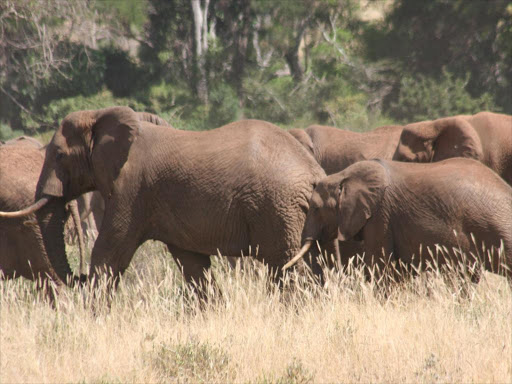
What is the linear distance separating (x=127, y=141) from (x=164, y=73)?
22.2 meters

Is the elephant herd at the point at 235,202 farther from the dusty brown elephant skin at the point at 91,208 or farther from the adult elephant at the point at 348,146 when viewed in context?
the dusty brown elephant skin at the point at 91,208

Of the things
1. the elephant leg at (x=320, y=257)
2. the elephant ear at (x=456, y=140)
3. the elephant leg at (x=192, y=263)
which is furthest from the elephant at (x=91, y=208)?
the elephant leg at (x=320, y=257)

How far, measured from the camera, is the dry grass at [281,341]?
5.07m

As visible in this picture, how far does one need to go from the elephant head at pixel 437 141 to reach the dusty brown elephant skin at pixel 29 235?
14.6 ft

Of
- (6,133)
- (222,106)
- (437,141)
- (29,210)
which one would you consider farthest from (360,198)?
(222,106)

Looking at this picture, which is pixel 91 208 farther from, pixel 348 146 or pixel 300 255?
pixel 300 255

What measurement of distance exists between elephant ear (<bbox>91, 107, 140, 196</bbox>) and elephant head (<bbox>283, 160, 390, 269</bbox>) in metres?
1.58

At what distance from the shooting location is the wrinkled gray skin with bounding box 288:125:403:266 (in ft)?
36.7

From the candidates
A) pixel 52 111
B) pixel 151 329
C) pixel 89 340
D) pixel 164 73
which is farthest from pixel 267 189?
pixel 164 73

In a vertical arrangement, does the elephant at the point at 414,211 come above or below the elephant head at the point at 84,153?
below

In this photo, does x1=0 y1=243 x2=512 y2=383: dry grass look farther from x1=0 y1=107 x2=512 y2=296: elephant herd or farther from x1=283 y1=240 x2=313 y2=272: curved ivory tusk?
x1=0 y1=107 x2=512 y2=296: elephant herd

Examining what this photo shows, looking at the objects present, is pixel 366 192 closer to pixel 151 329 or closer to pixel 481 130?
pixel 151 329

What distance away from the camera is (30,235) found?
7.51 meters

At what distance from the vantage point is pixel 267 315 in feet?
21.0
